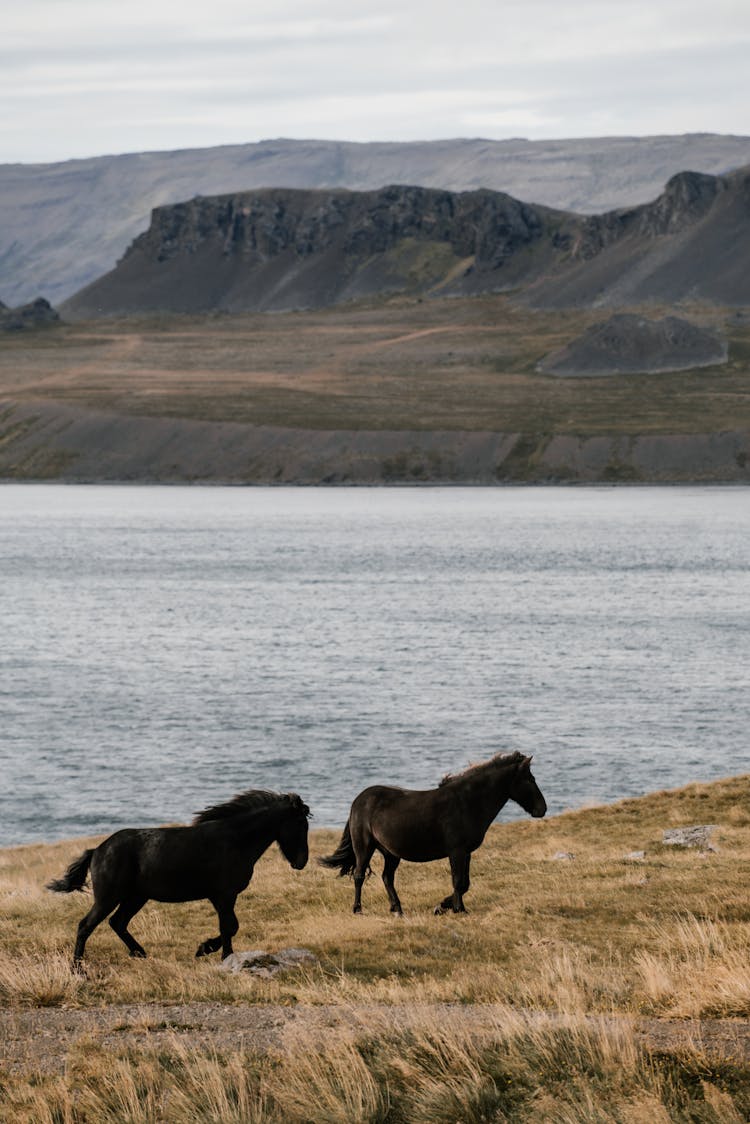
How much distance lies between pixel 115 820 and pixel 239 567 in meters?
80.3

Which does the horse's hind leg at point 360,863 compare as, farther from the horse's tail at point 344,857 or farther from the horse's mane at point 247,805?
the horse's mane at point 247,805

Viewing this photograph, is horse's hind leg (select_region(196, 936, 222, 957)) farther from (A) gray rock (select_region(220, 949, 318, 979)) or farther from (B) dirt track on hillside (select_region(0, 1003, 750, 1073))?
(B) dirt track on hillside (select_region(0, 1003, 750, 1073))

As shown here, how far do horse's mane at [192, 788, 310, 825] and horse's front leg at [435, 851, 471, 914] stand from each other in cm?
284

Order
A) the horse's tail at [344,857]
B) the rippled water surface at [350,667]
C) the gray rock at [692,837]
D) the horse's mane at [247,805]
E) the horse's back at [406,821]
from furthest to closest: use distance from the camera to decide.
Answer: the rippled water surface at [350,667] < the gray rock at [692,837] < the horse's tail at [344,857] < the horse's back at [406,821] < the horse's mane at [247,805]

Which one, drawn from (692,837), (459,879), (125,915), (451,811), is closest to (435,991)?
(125,915)

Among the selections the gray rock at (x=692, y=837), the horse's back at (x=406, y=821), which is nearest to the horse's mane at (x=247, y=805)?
the horse's back at (x=406, y=821)

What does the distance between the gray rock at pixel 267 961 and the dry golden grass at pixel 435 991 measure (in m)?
0.22

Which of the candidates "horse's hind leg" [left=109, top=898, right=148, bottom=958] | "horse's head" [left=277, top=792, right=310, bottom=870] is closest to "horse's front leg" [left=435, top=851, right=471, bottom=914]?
"horse's head" [left=277, top=792, right=310, bottom=870]

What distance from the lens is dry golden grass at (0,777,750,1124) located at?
400 inches

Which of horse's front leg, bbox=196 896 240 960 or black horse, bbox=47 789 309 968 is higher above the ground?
black horse, bbox=47 789 309 968

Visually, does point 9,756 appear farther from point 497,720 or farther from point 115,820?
point 497,720

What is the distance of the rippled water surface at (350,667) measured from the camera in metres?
46.2

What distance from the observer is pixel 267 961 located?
15.0 m

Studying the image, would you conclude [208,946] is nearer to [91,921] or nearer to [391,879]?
[91,921]
